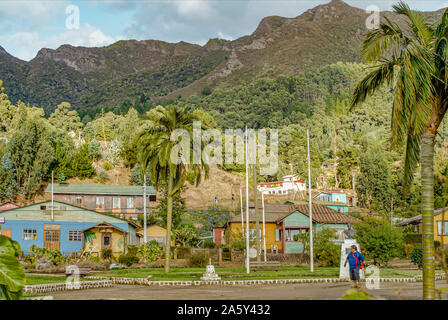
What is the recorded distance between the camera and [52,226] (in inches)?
1857

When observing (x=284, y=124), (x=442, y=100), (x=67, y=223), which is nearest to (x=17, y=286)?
(x=442, y=100)

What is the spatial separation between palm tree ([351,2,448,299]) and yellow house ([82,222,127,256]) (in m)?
37.5

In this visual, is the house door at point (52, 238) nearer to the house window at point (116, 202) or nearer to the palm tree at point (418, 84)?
the house window at point (116, 202)

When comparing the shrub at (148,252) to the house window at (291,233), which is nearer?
the shrub at (148,252)

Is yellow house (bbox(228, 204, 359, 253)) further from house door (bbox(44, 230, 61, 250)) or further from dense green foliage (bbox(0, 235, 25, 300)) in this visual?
dense green foliage (bbox(0, 235, 25, 300))

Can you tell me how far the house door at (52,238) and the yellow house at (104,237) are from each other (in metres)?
2.34

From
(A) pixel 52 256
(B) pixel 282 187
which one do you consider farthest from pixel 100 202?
(B) pixel 282 187

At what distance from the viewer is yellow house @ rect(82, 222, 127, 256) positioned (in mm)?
46969

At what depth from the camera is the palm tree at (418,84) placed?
1157 cm

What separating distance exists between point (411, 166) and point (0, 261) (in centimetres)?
1136

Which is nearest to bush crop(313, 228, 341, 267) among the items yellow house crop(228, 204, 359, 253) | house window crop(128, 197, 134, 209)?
yellow house crop(228, 204, 359, 253)

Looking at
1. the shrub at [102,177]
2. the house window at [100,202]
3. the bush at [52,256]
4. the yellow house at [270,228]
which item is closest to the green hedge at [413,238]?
the yellow house at [270,228]

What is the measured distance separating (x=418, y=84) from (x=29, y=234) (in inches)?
1669

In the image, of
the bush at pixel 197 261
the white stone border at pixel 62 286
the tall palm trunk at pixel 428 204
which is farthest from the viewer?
the bush at pixel 197 261
